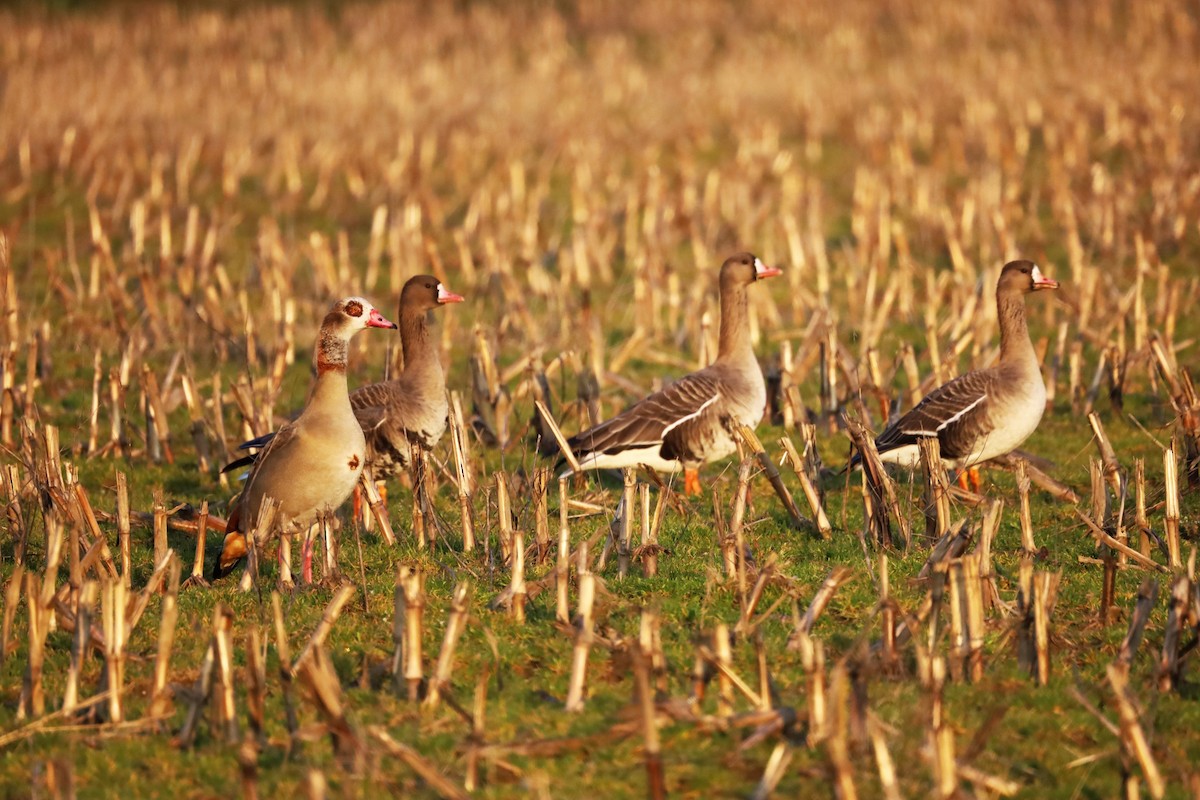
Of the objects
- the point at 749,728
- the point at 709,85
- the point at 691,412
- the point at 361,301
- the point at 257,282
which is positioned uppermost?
the point at 709,85

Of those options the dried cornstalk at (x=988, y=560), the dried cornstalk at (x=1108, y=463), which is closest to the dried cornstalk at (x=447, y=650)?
the dried cornstalk at (x=988, y=560)

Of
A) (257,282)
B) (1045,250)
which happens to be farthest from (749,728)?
(1045,250)

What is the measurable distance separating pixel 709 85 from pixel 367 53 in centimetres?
782

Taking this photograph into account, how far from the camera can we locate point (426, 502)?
879 cm

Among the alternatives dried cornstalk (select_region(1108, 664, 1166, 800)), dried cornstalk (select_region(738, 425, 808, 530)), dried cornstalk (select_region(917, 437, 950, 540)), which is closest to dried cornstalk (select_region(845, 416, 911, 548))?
dried cornstalk (select_region(917, 437, 950, 540))

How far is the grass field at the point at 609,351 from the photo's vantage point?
6.29 meters

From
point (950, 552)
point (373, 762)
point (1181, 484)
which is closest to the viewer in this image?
point (373, 762)

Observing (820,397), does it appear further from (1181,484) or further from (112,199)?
(112,199)

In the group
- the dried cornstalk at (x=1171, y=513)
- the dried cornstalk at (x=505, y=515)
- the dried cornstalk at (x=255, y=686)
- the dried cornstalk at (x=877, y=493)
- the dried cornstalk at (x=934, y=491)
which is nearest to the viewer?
the dried cornstalk at (x=255, y=686)

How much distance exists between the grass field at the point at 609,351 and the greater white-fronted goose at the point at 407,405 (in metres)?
0.33

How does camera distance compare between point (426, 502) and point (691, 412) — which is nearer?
point (426, 502)

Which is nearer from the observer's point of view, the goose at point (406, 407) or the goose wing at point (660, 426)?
the goose at point (406, 407)

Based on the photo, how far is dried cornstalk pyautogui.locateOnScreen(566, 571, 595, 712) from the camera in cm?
645

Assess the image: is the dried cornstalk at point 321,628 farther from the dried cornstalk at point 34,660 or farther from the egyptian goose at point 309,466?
the egyptian goose at point 309,466
